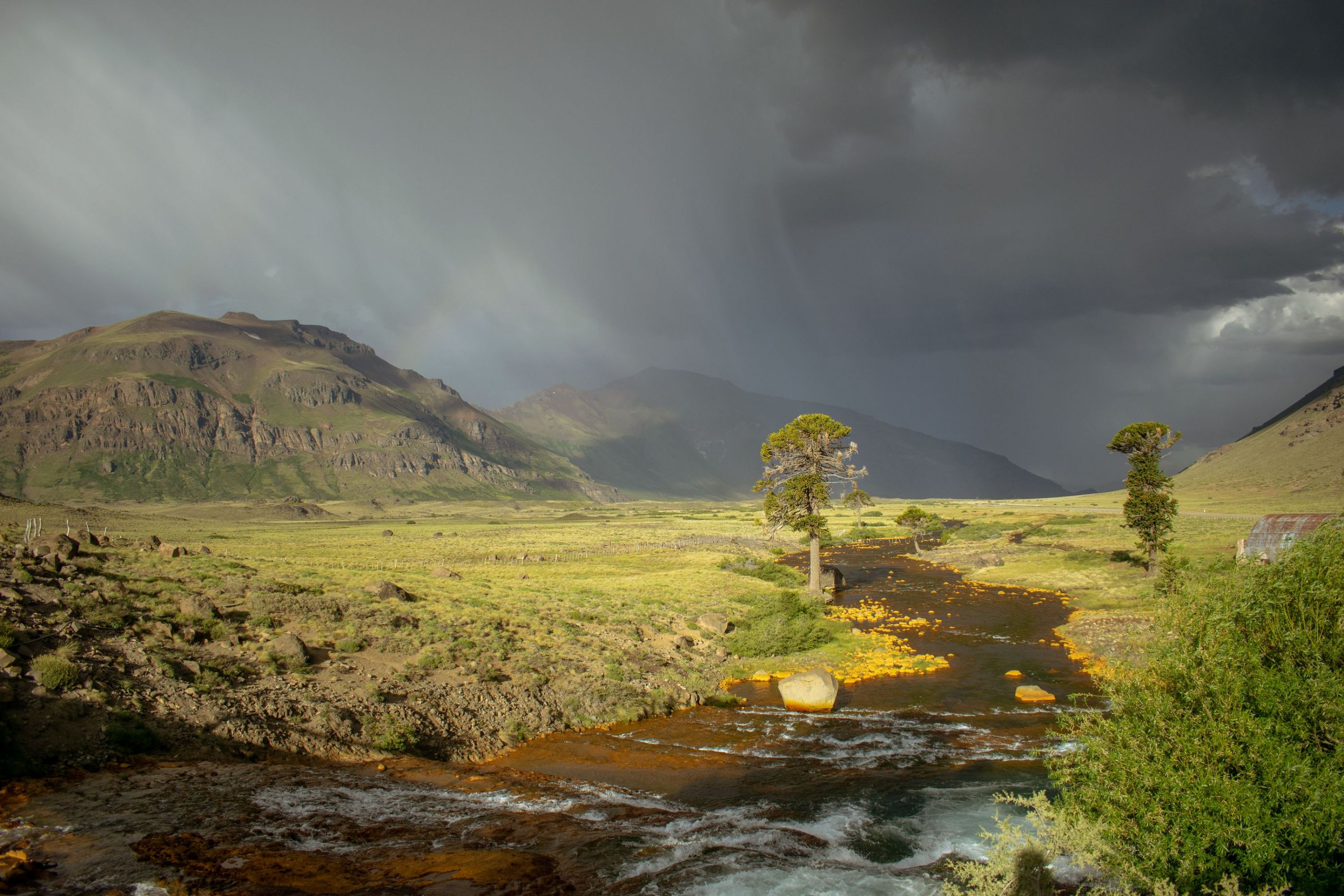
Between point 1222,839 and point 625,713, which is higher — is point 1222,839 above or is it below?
above

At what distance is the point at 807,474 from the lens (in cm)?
4547

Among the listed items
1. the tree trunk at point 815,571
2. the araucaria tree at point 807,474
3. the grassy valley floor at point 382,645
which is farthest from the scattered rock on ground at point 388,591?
the tree trunk at point 815,571

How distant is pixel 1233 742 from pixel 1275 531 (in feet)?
143

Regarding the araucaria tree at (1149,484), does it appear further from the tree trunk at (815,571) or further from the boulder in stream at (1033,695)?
the boulder in stream at (1033,695)

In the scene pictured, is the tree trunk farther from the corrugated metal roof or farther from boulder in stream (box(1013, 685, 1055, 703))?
the corrugated metal roof

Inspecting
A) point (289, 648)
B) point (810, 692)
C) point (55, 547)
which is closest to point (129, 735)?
point (289, 648)

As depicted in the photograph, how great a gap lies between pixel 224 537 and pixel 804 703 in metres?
95.5

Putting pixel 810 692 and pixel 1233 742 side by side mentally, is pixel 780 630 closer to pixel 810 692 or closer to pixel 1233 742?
pixel 810 692

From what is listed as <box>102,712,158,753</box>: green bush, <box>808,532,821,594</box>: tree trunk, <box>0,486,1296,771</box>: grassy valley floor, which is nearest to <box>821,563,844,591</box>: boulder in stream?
<box>0,486,1296,771</box>: grassy valley floor

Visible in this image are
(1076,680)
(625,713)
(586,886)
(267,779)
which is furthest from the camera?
(1076,680)

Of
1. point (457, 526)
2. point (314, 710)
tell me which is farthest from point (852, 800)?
point (457, 526)

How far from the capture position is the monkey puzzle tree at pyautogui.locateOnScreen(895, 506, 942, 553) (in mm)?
91812

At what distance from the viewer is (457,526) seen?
15038cm

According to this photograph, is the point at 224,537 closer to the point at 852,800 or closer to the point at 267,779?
the point at 267,779
